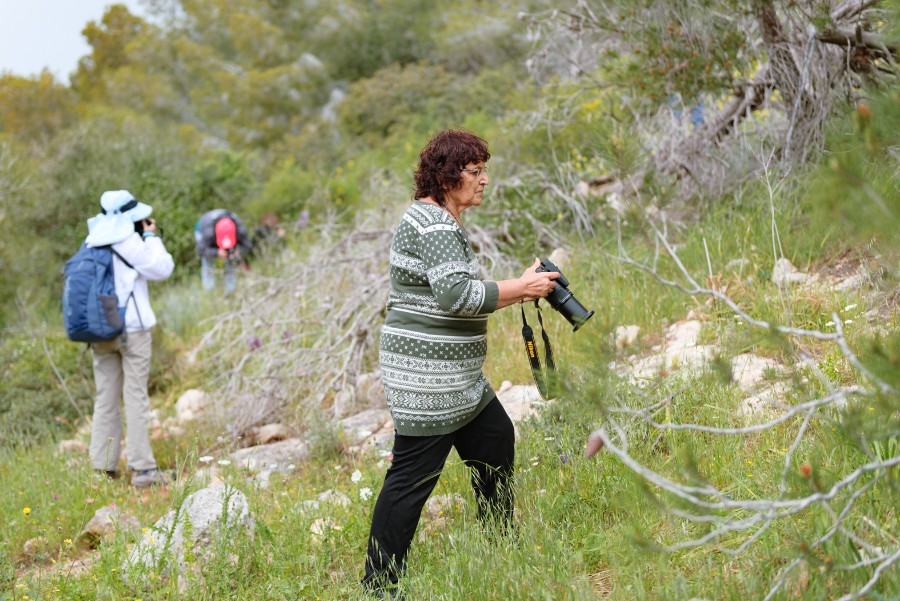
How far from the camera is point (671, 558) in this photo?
9.37ft

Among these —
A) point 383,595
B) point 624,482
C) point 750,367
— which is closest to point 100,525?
point 383,595

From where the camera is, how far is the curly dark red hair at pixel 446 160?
124 inches

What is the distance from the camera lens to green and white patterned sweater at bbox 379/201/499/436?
10.0ft

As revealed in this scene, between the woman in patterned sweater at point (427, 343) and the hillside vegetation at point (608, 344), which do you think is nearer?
the hillside vegetation at point (608, 344)

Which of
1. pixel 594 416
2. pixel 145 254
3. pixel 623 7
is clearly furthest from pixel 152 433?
pixel 623 7

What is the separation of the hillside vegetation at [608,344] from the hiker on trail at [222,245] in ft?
0.65

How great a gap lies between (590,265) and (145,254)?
297 cm

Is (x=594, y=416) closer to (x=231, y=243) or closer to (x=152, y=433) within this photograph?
(x=152, y=433)

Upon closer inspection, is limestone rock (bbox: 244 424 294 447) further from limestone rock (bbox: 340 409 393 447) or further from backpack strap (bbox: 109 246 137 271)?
backpack strap (bbox: 109 246 137 271)

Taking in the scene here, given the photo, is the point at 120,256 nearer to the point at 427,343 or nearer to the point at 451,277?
the point at 427,343

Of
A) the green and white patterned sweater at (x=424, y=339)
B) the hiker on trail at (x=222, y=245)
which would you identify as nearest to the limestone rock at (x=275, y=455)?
the green and white patterned sweater at (x=424, y=339)

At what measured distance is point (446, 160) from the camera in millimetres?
3154

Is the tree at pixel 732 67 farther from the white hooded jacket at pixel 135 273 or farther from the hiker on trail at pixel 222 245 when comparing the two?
the hiker on trail at pixel 222 245

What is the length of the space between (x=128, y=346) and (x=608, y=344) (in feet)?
13.6
